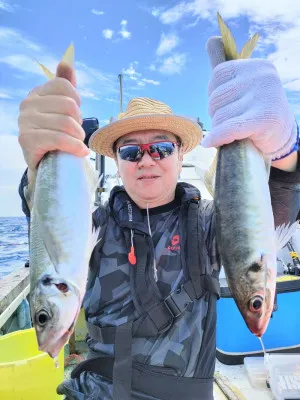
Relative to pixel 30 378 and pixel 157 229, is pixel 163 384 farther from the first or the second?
pixel 30 378

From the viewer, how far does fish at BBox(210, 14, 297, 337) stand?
4.63ft

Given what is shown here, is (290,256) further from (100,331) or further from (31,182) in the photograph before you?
(31,182)

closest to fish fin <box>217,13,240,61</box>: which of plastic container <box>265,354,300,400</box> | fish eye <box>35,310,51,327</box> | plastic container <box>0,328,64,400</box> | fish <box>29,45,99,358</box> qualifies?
fish <box>29,45,99,358</box>

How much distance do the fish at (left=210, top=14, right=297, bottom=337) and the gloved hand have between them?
0.32 feet

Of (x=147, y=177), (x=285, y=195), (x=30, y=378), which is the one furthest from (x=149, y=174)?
(x=30, y=378)

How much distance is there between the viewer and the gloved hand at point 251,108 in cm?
152

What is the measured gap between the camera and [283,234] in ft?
5.37

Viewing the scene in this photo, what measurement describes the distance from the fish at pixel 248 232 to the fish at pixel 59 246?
56 centimetres

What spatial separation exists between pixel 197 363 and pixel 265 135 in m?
1.26

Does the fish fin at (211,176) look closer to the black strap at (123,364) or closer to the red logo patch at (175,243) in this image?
the red logo patch at (175,243)

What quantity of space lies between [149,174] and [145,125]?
32 centimetres

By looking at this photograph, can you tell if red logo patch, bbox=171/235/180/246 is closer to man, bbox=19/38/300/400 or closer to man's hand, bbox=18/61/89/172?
man, bbox=19/38/300/400

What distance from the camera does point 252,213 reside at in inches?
57.7

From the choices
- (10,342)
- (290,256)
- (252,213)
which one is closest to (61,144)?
(252,213)
